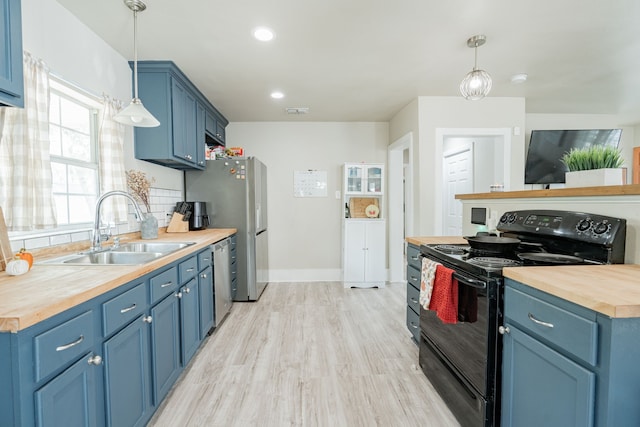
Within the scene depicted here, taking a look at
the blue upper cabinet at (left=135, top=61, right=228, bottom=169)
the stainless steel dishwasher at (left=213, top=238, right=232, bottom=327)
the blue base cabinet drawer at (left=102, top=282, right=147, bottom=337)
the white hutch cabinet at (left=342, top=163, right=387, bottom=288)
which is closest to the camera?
the blue base cabinet drawer at (left=102, top=282, right=147, bottom=337)

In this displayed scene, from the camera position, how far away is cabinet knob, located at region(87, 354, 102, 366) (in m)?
1.13

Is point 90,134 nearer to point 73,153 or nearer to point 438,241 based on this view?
point 73,153

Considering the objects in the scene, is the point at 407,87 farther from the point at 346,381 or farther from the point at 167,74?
the point at 346,381

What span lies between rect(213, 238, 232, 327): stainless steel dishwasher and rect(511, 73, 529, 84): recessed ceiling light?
339 cm

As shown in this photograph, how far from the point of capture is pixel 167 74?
2580 mm

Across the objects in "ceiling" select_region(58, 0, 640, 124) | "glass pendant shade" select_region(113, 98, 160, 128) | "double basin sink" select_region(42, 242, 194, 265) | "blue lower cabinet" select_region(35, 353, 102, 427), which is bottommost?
"blue lower cabinet" select_region(35, 353, 102, 427)

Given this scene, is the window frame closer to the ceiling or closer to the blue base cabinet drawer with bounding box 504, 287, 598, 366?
the ceiling

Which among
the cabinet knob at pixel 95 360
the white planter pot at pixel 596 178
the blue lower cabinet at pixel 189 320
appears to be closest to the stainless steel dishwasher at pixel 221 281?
the blue lower cabinet at pixel 189 320

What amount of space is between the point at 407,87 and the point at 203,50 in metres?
2.07

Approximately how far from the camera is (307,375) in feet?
6.93

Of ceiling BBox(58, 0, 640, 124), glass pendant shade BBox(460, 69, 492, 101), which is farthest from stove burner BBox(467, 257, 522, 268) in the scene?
ceiling BBox(58, 0, 640, 124)

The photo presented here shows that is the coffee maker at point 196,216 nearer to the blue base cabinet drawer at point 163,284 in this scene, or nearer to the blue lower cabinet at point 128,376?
the blue base cabinet drawer at point 163,284

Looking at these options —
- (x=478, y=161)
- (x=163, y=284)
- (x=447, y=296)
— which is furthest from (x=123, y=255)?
(x=478, y=161)

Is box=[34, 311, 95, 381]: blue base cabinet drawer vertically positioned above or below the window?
below
